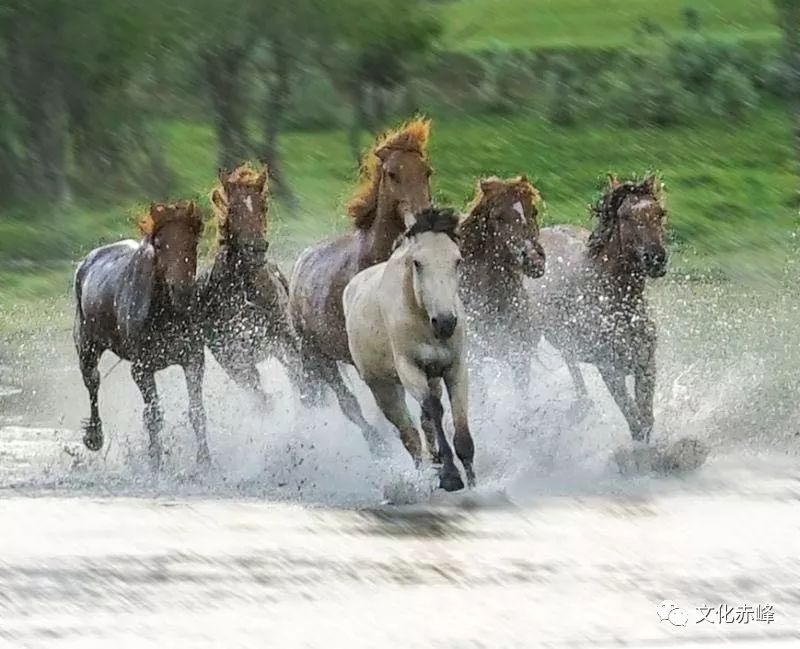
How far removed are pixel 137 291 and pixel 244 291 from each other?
50 centimetres

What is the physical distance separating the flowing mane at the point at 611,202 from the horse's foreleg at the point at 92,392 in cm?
246

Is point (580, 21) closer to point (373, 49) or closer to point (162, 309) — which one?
point (373, 49)

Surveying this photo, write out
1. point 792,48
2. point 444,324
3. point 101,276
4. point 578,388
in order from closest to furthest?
1. point 444,324
2. point 578,388
3. point 101,276
4. point 792,48

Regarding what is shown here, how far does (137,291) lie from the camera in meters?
9.56

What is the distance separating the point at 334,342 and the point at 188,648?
11.5 ft

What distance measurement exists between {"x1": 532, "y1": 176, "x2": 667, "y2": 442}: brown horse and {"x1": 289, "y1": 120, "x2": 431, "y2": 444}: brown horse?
960 mm

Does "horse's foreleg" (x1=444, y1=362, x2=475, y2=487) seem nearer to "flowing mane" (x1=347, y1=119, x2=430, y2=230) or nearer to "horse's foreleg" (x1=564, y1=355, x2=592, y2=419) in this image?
"flowing mane" (x1=347, y1=119, x2=430, y2=230)

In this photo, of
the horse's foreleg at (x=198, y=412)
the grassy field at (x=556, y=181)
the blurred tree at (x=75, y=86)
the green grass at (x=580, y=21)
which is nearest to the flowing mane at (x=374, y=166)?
the horse's foreleg at (x=198, y=412)

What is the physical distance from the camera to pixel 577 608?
254 inches

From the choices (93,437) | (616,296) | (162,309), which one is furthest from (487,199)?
(93,437)

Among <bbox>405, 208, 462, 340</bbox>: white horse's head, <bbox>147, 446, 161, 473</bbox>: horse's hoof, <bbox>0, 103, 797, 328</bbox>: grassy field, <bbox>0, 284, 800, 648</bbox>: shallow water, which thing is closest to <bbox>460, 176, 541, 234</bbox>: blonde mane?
<bbox>0, 284, 800, 648</bbox>: shallow water

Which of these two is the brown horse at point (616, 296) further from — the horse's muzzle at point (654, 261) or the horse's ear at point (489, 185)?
the horse's ear at point (489, 185)

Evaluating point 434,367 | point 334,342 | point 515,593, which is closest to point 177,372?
point 334,342

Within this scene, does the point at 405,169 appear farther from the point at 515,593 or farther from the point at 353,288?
the point at 515,593
